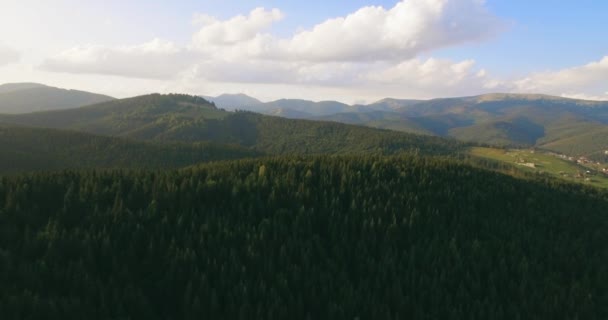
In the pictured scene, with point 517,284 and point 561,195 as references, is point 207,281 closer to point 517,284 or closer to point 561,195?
point 517,284

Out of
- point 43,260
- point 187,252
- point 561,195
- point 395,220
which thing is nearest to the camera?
point 43,260

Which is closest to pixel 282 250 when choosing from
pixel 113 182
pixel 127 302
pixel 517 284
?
pixel 127 302

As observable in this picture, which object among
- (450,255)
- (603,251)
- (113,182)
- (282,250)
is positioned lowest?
(603,251)

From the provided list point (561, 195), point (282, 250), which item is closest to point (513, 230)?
point (282, 250)

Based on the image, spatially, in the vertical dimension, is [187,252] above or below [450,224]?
above

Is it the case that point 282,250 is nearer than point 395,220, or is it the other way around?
point 282,250

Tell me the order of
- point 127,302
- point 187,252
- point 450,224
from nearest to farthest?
point 127,302 < point 187,252 < point 450,224
